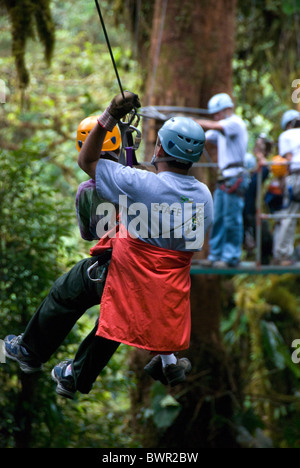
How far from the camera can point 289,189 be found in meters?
6.04

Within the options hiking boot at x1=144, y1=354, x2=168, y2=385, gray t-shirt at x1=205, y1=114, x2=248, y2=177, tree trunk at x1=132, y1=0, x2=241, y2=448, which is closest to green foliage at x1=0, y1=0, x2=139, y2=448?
tree trunk at x1=132, y1=0, x2=241, y2=448

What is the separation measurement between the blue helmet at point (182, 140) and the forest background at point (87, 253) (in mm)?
2588

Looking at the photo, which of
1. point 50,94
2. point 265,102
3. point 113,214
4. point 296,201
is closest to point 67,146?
point 50,94

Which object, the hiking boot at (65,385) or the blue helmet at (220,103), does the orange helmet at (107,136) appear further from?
the blue helmet at (220,103)

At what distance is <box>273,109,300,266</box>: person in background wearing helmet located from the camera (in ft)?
18.6

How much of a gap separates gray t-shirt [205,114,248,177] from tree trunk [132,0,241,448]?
51.8 inches

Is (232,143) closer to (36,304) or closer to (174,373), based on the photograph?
(36,304)

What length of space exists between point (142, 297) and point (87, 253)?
3048mm

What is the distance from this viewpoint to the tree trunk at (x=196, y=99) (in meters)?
6.95

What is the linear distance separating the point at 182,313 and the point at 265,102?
6.60 meters

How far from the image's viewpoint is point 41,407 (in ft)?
18.0

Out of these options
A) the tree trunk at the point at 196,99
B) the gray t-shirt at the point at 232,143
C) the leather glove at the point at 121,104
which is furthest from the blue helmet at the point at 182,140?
the tree trunk at the point at 196,99

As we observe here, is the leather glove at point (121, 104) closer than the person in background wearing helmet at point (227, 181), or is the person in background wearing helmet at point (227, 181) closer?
the leather glove at point (121, 104)

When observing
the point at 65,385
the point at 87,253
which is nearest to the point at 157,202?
the point at 65,385
